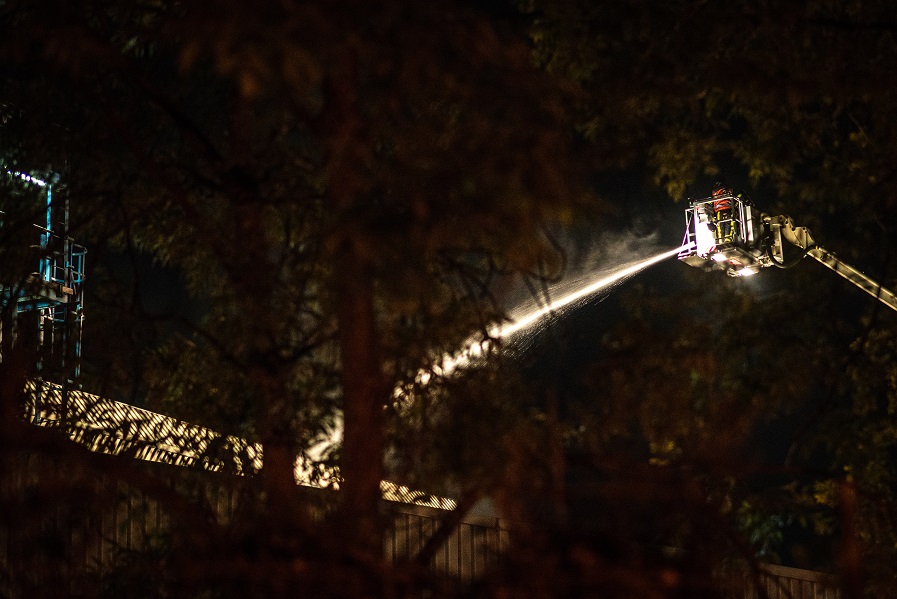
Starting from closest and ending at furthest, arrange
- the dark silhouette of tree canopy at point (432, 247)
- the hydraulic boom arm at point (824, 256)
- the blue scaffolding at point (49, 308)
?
1. the dark silhouette of tree canopy at point (432, 247)
2. the blue scaffolding at point (49, 308)
3. the hydraulic boom arm at point (824, 256)

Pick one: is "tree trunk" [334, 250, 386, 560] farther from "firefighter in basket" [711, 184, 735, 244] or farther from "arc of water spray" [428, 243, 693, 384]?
"firefighter in basket" [711, 184, 735, 244]

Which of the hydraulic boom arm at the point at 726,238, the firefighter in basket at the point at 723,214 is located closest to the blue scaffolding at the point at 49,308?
the hydraulic boom arm at the point at 726,238

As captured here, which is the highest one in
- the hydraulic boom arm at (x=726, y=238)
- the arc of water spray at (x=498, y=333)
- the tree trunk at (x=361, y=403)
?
the hydraulic boom arm at (x=726, y=238)

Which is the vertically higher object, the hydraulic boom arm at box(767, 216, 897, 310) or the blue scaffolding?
the hydraulic boom arm at box(767, 216, 897, 310)

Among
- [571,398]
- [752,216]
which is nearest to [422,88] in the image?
[571,398]

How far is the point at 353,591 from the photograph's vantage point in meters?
3.45

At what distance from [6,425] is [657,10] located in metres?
3.82

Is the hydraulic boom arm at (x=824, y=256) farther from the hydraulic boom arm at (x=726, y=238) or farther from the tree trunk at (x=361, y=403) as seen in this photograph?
the tree trunk at (x=361, y=403)

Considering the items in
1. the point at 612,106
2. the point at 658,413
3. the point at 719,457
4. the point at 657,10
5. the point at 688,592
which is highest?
the point at 657,10

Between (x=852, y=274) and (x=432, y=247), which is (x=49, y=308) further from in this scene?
(x=852, y=274)

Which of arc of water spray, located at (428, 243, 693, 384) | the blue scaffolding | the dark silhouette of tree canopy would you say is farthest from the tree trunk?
the blue scaffolding

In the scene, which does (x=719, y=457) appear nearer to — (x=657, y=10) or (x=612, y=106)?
(x=612, y=106)

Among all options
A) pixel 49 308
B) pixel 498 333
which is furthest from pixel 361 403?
pixel 49 308

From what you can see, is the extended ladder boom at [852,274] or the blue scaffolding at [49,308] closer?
the blue scaffolding at [49,308]
